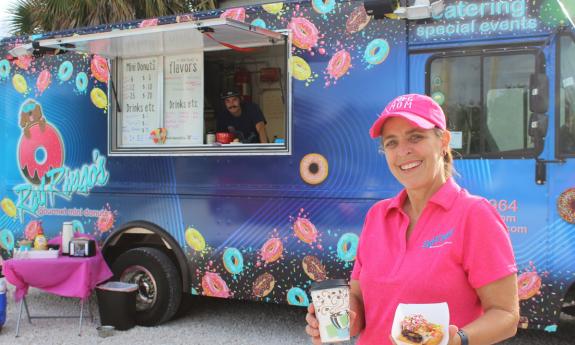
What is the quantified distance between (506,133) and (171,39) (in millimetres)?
2844

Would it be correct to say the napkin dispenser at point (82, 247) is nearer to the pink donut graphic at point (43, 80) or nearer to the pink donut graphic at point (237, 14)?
the pink donut graphic at point (43, 80)

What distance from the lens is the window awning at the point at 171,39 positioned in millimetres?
4570

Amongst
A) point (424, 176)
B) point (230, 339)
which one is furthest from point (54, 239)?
point (424, 176)

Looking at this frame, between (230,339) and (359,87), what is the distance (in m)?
2.44

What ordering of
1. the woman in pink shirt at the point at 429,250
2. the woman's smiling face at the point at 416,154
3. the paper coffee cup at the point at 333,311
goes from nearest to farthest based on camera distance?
the woman in pink shirt at the point at 429,250, the paper coffee cup at the point at 333,311, the woman's smiling face at the point at 416,154

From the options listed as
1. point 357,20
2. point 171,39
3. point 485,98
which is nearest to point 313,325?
point 485,98

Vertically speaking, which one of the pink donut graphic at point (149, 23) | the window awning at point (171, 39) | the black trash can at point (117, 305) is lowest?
the black trash can at point (117, 305)

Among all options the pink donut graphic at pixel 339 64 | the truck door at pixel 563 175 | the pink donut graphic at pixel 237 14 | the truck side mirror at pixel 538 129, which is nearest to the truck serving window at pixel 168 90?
the pink donut graphic at pixel 237 14

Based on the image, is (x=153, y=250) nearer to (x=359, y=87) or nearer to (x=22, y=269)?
(x=22, y=269)

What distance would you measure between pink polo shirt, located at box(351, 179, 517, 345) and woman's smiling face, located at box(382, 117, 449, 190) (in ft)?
0.18

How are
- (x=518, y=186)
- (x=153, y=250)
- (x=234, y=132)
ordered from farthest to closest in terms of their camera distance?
(x=234, y=132), (x=153, y=250), (x=518, y=186)

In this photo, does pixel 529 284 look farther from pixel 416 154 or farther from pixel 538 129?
pixel 416 154

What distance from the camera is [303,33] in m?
4.78

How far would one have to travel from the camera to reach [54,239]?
18.7ft
